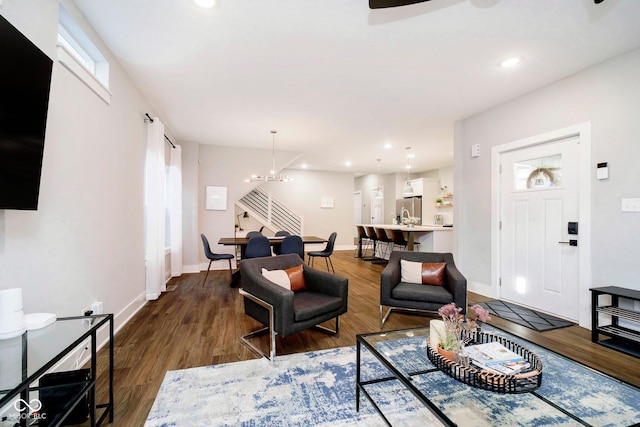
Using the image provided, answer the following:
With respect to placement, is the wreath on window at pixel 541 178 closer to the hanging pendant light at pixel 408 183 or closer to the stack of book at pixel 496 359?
the stack of book at pixel 496 359

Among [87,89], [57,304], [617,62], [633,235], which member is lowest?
[57,304]

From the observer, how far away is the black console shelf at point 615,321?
2400 millimetres

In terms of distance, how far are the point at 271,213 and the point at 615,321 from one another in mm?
6533

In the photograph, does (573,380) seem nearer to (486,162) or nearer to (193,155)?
(486,162)

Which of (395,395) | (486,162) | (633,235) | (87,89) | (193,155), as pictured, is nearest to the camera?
(395,395)

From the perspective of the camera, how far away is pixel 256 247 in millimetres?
4516

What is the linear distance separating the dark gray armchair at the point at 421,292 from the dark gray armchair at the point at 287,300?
22.3 inches

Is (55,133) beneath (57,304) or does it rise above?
above

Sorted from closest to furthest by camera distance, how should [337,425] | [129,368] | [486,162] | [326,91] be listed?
[337,425] → [129,368] → [326,91] → [486,162]

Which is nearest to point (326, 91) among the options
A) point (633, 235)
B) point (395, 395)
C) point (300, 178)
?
point (395, 395)

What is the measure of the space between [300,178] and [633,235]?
24.5 ft

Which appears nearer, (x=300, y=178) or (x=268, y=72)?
(x=268, y=72)

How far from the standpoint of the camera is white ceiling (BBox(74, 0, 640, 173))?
2.13 meters

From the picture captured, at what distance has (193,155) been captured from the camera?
593cm
